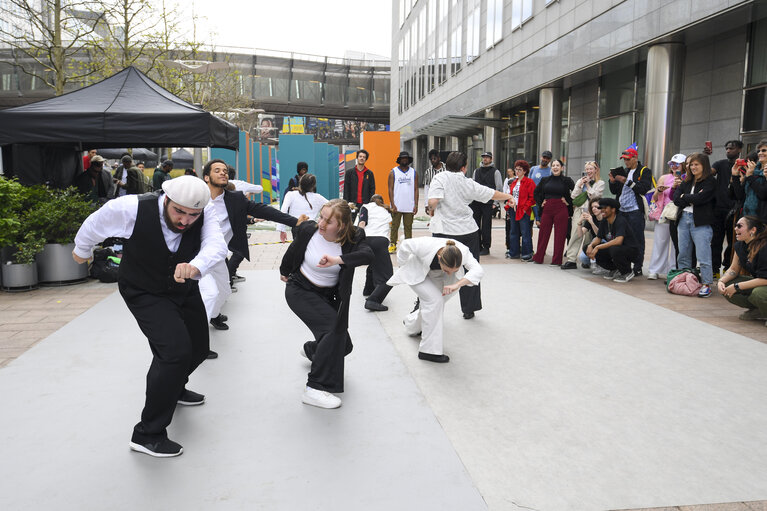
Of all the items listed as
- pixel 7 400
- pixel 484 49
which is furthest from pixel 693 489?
pixel 484 49

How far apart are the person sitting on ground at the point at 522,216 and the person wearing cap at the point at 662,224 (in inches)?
90.5

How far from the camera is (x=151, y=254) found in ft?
11.0

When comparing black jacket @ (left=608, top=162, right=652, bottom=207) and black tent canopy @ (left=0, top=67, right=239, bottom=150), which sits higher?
black tent canopy @ (left=0, top=67, right=239, bottom=150)

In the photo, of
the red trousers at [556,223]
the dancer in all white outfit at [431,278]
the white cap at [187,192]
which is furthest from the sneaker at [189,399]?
the red trousers at [556,223]

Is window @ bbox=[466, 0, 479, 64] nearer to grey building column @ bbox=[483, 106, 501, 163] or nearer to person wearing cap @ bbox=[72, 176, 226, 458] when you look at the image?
grey building column @ bbox=[483, 106, 501, 163]

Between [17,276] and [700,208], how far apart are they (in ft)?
30.0

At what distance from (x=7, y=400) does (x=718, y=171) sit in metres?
8.15

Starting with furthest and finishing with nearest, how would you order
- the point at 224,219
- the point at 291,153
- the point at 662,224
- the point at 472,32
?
the point at 472,32 < the point at 291,153 < the point at 662,224 < the point at 224,219

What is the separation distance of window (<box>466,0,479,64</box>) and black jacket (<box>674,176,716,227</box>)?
21.6 metres

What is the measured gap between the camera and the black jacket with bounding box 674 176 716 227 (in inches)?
306

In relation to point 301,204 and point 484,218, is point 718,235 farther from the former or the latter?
point 301,204

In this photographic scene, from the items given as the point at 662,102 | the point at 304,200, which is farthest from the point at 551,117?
the point at 304,200

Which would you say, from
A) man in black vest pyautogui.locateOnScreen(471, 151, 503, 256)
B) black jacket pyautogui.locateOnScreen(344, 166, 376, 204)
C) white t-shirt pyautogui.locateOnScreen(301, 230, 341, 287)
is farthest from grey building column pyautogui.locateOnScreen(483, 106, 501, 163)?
white t-shirt pyautogui.locateOnScreen(301, 230, 341, 287)

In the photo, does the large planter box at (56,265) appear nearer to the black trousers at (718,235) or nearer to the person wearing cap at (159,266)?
the person wearing cap at (159,266)
